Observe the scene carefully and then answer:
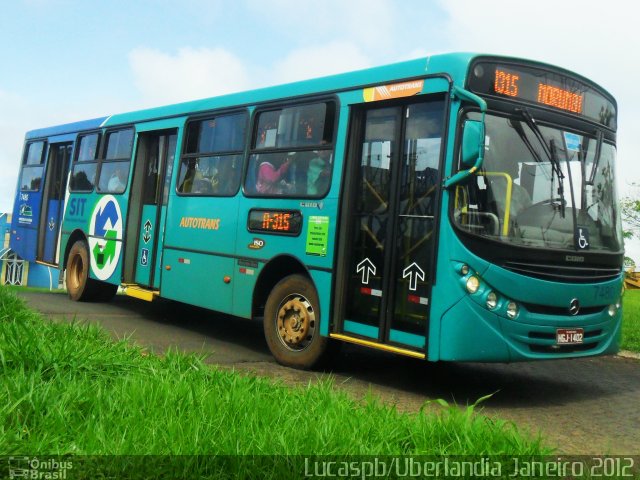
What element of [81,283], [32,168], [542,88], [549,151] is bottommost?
[81,283]

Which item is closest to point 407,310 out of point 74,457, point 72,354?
point 72,354

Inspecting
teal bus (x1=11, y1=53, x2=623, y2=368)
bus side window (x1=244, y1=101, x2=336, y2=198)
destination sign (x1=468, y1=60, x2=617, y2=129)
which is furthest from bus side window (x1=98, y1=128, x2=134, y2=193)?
destination sign (x1=468, y1=60, x2=617, y2=129)

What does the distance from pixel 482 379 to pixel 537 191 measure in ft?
8.01

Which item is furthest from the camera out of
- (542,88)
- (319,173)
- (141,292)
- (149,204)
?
(149,204)

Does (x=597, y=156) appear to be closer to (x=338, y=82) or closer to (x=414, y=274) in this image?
(x=414, y=274)

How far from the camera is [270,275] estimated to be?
907 cm

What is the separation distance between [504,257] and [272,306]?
2852 millimetres

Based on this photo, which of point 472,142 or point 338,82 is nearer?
point 472,142

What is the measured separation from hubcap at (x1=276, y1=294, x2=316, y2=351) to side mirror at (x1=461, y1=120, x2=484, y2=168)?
2.46 meters

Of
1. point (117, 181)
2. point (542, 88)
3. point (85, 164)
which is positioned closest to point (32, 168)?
point (85, 164)

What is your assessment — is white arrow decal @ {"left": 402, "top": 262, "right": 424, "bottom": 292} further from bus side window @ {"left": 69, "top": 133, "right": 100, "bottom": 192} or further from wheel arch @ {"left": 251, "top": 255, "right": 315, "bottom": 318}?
bus side window @ {"left": 69, "top": 133, "right": 100, "bottom": 192}

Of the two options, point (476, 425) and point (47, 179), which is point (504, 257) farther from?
point (47, 179)

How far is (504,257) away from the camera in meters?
6.88

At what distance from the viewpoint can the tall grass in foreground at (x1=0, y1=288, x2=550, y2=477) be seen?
421 cm
